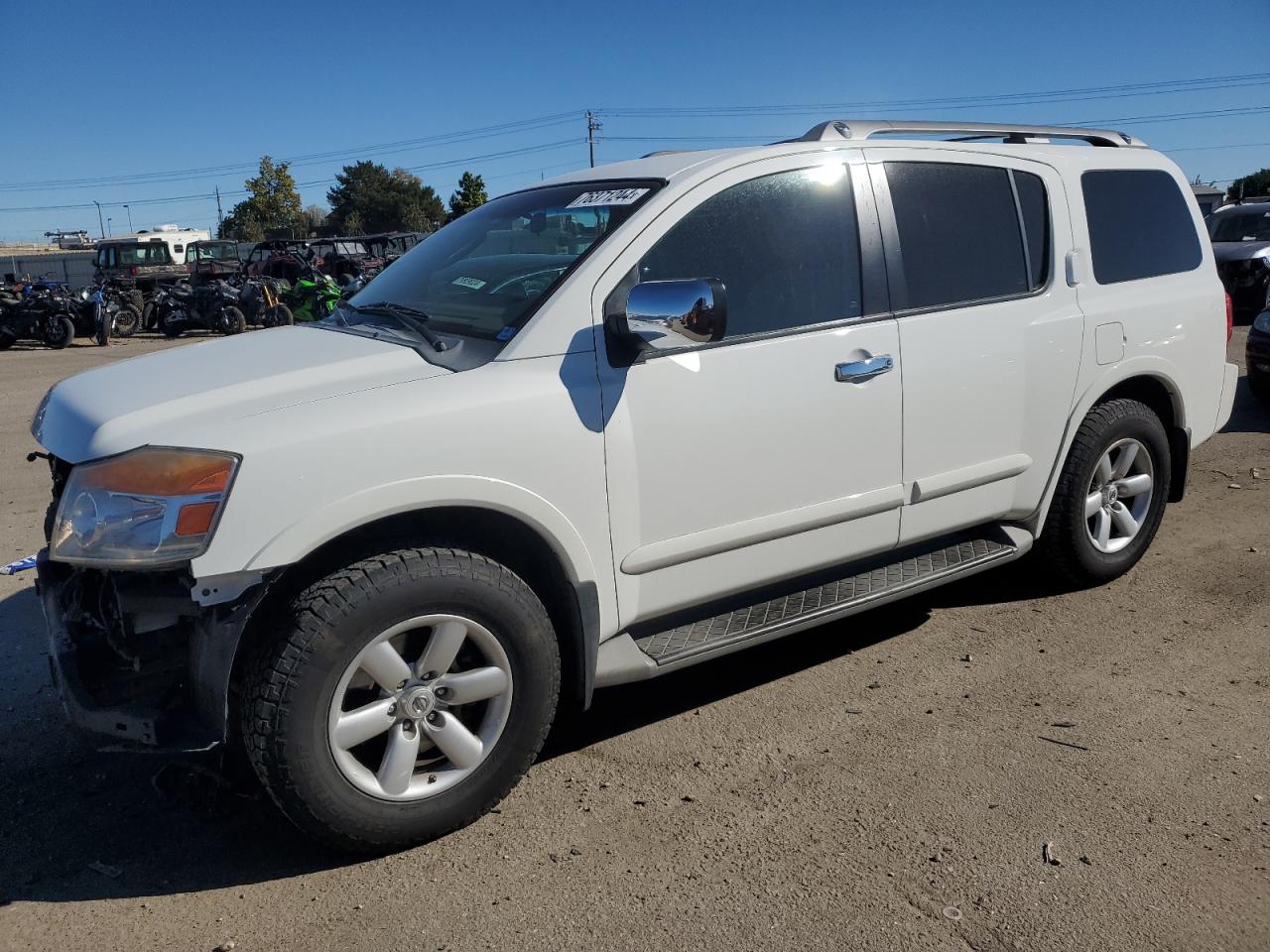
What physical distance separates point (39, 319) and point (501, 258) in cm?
1738

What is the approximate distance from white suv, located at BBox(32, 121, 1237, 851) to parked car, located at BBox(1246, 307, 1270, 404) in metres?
5.05

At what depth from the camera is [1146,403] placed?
4.71 metres

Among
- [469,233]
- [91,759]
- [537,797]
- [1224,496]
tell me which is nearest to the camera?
[537,797]

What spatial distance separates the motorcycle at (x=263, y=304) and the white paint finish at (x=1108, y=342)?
1685 centimetres

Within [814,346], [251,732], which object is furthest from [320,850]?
[814,346]

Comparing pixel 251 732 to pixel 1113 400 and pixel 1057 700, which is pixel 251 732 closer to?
pixel 1057 700

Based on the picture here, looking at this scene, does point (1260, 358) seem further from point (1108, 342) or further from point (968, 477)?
point (968, 477)

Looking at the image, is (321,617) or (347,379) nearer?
(321,617)

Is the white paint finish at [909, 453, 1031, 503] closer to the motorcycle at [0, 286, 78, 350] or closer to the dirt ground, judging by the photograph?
the dirt ground

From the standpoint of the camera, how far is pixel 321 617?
100 inches

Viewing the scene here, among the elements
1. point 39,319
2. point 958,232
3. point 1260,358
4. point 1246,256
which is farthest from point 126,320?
point 958,232

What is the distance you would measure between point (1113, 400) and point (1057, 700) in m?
1.48

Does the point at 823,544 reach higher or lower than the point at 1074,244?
lower

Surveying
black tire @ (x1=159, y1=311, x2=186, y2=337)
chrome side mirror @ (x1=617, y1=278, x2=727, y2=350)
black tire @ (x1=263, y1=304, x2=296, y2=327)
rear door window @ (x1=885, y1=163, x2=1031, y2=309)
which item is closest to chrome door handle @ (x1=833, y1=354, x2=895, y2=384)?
rear door window @ (x1=885, y1=163, x2=1031, y2=309)
